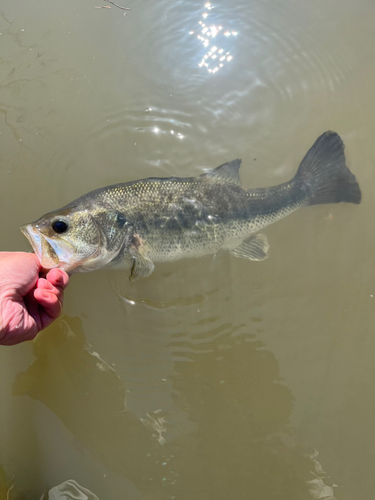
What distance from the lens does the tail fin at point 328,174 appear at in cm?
336

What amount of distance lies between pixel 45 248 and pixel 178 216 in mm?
1089

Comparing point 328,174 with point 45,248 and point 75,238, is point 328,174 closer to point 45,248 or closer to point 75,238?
point 75,238

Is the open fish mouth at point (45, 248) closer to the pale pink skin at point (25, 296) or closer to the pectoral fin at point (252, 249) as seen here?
the pale pink skin at point (25, 296)

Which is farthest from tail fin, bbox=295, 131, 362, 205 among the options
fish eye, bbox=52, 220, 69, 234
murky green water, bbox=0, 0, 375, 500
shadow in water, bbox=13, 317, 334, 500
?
fish eye, bbox=52, 220, 69, 234

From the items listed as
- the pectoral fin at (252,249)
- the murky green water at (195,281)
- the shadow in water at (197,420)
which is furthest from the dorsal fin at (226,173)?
the shadow in water at (197,420)

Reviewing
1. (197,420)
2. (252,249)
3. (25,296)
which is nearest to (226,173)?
(252,249)

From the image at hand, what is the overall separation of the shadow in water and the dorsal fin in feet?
4.87

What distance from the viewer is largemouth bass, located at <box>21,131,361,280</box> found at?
2688 mm

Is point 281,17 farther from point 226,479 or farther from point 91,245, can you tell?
point 226,479

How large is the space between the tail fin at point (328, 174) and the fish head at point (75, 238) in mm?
1814

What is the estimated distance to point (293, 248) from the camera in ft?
11.8

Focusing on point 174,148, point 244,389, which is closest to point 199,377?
point 244,389

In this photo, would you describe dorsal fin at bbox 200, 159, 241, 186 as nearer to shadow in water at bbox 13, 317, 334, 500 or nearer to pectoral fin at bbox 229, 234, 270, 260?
pectoral fin at bbox 229, 234, 270, 260

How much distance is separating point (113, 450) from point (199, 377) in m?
0.97
